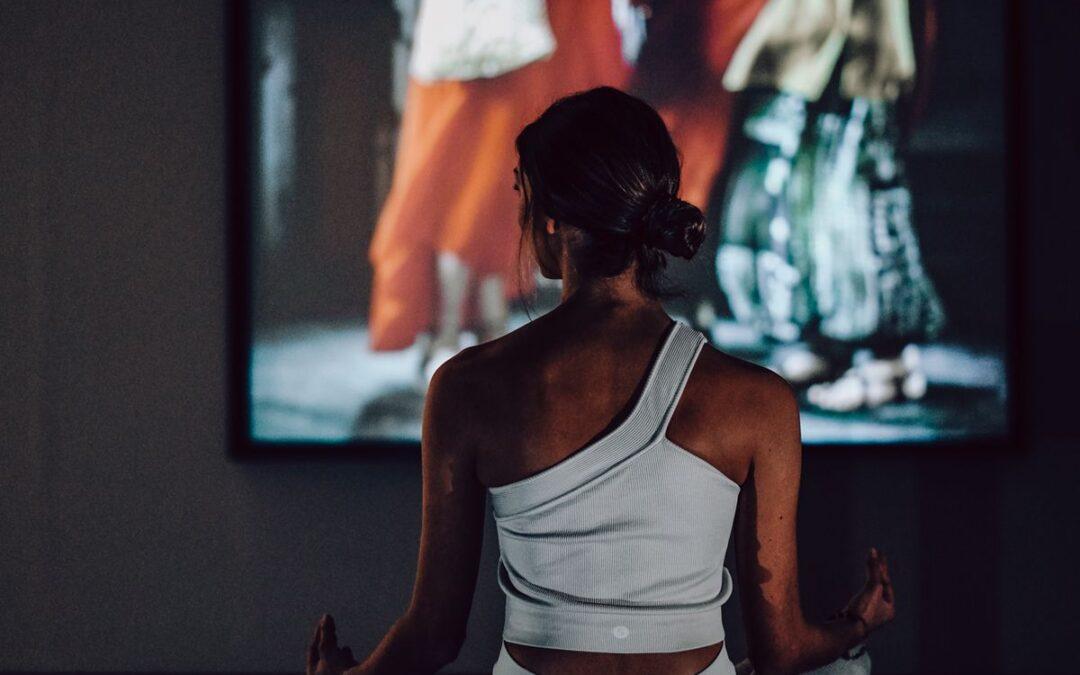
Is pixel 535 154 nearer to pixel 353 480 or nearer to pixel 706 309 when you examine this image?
pixel 706 309

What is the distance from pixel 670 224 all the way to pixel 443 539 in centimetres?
41

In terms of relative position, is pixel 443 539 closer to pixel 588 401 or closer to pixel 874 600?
pixel 588 401

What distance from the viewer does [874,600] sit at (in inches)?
44.1

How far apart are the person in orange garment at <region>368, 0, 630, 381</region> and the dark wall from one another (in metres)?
0.39

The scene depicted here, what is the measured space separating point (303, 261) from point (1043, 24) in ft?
6.06

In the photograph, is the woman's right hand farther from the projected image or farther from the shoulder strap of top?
the projected image

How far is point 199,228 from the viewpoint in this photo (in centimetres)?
225

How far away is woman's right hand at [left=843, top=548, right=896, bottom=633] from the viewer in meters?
1.12

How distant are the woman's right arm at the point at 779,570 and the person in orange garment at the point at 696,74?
48.6 inches

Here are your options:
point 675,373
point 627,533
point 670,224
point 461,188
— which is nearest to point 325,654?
point 627,533

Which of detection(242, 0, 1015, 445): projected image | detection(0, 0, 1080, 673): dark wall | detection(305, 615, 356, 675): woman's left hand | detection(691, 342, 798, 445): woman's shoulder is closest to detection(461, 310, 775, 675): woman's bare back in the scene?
detection(691, 342, 798, 445): woman's shoulder

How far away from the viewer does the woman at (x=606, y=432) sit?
94 centimetres

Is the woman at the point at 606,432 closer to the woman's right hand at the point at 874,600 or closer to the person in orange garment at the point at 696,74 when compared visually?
the woman's right hand at the point at 874,600

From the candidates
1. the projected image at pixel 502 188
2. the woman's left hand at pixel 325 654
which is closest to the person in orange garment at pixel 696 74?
the projected image at pixel 502 188
